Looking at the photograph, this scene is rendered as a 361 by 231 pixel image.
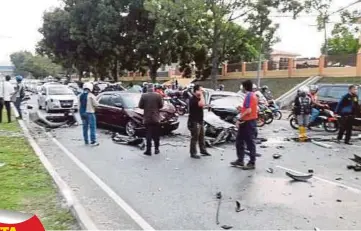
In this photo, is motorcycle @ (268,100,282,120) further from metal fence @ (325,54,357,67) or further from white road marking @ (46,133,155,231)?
white road marking @ (46,133,155,231)

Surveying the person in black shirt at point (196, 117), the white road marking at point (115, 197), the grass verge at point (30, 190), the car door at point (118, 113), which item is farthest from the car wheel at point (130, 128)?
the person in black shirt at point (196, 117)

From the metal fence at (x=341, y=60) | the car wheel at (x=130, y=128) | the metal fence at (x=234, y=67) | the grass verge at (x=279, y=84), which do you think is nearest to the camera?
the car wheel at (x=130, y=128)

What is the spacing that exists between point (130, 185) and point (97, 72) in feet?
173

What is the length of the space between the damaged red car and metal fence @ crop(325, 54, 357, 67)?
18606 mm

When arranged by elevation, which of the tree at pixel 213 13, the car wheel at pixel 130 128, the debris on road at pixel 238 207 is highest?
the tree at pixel 213 13

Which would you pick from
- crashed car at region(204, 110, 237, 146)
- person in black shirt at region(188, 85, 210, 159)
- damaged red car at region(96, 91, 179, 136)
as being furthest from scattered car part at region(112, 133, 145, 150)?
person in black shirt at region(188, 85, 210, 159)

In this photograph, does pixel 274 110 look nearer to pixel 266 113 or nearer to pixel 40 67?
pixel 266 113

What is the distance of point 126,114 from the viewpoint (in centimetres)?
1518

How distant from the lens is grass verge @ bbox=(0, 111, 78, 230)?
5578 mm

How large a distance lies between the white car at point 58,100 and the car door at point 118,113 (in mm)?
9172

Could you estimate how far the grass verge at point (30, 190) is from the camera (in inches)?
220

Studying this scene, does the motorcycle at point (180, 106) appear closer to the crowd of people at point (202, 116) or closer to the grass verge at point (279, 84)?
the grass verge at point (279, 84)

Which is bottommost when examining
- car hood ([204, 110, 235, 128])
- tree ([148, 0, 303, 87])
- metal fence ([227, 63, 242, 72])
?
car hood ([204, 110, 235, 128])

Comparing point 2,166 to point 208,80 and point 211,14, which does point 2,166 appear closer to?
point 211,14
